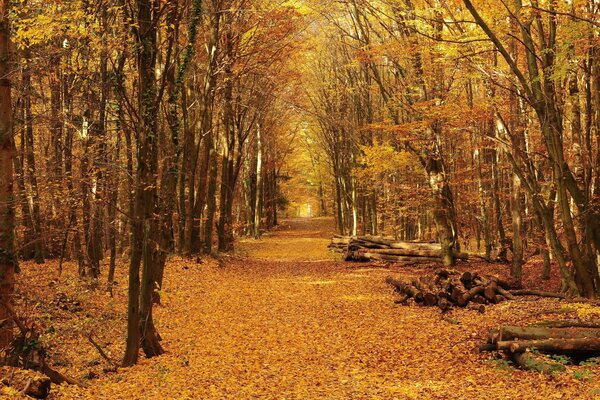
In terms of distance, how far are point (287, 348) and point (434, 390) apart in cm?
334

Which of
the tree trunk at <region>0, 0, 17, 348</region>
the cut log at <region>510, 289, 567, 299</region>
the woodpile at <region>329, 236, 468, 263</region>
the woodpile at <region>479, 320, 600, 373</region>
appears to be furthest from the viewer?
the woodpile at <region>329, 236, 468, 263</region>

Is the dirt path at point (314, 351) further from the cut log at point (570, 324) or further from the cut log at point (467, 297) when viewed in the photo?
the cut log at point (570, 324)

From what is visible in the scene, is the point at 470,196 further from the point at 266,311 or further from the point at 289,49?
the point at 266,311

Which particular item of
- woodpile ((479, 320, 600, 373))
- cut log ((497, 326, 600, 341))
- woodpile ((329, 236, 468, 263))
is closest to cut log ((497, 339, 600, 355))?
woodpile ((479, 320, 600, 373))

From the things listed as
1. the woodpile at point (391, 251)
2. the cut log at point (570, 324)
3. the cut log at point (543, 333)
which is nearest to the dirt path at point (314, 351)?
the cut log at point (543, 333)

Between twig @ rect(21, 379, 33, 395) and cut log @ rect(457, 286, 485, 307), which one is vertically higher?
twig @ rect(21, 379, 33, 395)

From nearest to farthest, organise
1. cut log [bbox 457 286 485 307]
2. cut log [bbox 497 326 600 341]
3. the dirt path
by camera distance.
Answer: the dirt path, cut log [bbox 497 326 600 341], cut log [bbox 457 286 485 307]

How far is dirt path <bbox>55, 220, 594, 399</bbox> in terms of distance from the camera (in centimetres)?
662

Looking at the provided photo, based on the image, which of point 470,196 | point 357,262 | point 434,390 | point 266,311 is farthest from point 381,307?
point 470,196

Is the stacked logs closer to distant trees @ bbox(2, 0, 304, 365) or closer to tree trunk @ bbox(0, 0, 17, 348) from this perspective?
distant trees @ bbox(2, 0, 304, 365)

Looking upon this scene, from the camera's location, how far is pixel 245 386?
278 inches

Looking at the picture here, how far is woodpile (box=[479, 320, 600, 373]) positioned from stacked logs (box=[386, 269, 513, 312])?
334 cm

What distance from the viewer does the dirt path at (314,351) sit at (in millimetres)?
6621

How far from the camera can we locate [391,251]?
846 inches
